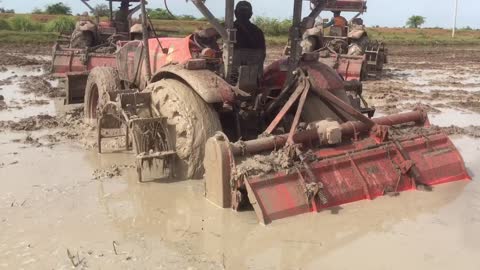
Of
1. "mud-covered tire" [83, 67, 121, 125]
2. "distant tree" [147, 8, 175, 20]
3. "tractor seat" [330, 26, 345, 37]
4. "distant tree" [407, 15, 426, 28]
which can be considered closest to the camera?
"distant tree" [147, 8, 175, 20]

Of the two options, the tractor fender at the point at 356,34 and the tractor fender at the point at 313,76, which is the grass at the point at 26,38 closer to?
the tractor fender at the point at 356,34

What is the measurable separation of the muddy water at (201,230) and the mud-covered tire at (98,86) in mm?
1668

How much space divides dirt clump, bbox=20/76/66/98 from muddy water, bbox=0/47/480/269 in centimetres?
602

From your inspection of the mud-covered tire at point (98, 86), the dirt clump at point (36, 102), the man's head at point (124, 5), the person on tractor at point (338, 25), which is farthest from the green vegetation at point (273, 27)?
the mud-covered tire at point (98, 86)

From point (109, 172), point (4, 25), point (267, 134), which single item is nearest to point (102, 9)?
point (109, 172)

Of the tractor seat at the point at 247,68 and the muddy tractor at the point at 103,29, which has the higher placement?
the muddy tractor at the point at 103,29

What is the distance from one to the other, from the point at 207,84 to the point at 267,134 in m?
0.75

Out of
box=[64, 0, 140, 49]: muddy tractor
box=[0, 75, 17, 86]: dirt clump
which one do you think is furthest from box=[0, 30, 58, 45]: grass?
box=[64, 0, 140, 49]: muddy tractor

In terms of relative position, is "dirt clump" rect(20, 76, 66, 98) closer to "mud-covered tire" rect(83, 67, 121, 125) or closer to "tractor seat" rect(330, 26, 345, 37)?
"mud-covered tire" rect(83, 67, 121, 125)

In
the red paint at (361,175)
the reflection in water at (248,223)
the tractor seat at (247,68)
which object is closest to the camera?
the reflection in water at (248,223)

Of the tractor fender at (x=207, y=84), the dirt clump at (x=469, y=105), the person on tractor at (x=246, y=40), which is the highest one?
the person on tractor at (x=246, y=40)

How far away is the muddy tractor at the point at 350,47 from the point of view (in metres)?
13.9

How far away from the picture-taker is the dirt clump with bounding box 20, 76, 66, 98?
36.4ft

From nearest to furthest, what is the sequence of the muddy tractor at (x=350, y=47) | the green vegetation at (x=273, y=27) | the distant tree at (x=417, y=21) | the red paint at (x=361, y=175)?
the red paint at (x=361, y=175) → the muddy tractor at (x=350, y=47) → the green vegetation at (x=273, y=27) → the distant tree at (x=417, y=21)
